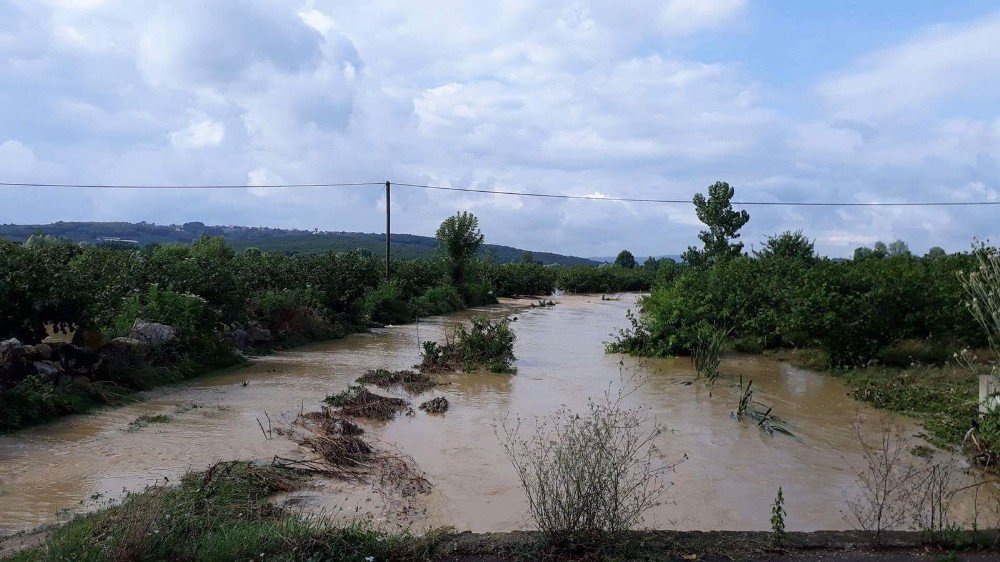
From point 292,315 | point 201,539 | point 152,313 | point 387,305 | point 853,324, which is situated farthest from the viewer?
point 387,305

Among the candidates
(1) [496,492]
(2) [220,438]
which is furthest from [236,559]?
(2) [220,438]

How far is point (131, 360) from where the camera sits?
1202cm

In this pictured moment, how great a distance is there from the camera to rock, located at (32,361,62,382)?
1011 cm

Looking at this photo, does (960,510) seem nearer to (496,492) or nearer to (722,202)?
(496,492)

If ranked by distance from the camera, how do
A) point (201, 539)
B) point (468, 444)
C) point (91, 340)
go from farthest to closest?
point (91, 340), point (468, 444), point (201, 539)

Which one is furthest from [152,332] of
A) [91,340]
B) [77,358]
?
[77,358]

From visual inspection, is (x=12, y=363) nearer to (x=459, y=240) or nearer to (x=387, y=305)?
(x=387, y=305)

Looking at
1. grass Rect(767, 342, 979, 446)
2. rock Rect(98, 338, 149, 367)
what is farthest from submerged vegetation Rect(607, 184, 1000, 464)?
rock Rect(98, 338, 149, 367)

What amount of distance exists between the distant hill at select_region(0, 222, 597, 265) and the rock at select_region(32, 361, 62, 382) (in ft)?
106

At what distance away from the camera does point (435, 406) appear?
11.8 metres

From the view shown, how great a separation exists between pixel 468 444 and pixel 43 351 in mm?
6478

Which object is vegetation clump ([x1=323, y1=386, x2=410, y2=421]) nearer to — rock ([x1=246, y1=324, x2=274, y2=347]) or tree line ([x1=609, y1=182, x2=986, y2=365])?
rock ([x1=246, y1=324, x2=274, y2=347])

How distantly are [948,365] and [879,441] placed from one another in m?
5.88

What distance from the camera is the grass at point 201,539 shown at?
4.40 metres
